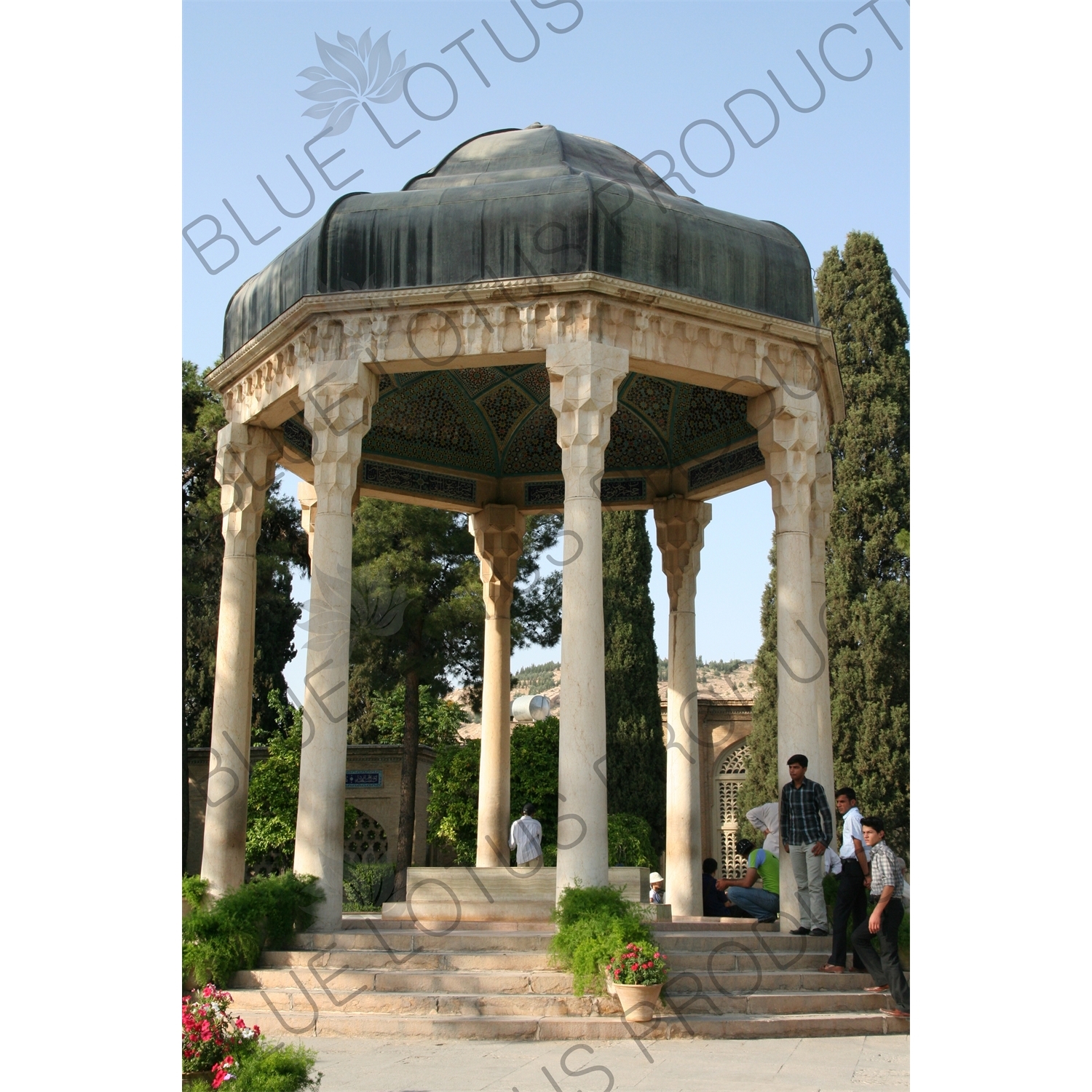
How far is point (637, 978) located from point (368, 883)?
10299 mm

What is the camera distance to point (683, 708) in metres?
15.5

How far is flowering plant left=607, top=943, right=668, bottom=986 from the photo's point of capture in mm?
9008

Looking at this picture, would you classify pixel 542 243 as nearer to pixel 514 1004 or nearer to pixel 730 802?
pixel 514 1004

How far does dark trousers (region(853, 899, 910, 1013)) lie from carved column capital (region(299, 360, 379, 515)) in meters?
5.93

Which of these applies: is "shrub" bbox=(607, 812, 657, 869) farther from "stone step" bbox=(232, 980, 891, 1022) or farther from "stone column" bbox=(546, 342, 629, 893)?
"stone step" bbox=(232, 980, 891, 1022)

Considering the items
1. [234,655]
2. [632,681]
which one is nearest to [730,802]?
[632,681]

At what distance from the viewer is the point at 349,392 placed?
1173 cm

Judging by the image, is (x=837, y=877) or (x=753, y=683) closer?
(x=837, y=877)

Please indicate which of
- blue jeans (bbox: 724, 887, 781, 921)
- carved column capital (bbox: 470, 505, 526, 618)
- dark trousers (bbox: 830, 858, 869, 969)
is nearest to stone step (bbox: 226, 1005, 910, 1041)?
dark trousers (bbox: 830, 858, 869, 969)

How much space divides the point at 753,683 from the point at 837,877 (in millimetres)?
16079

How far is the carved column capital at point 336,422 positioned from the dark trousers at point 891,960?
5929mm

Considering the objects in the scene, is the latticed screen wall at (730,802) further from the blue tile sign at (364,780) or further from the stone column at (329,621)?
Answer: the stone column at (329,621)
